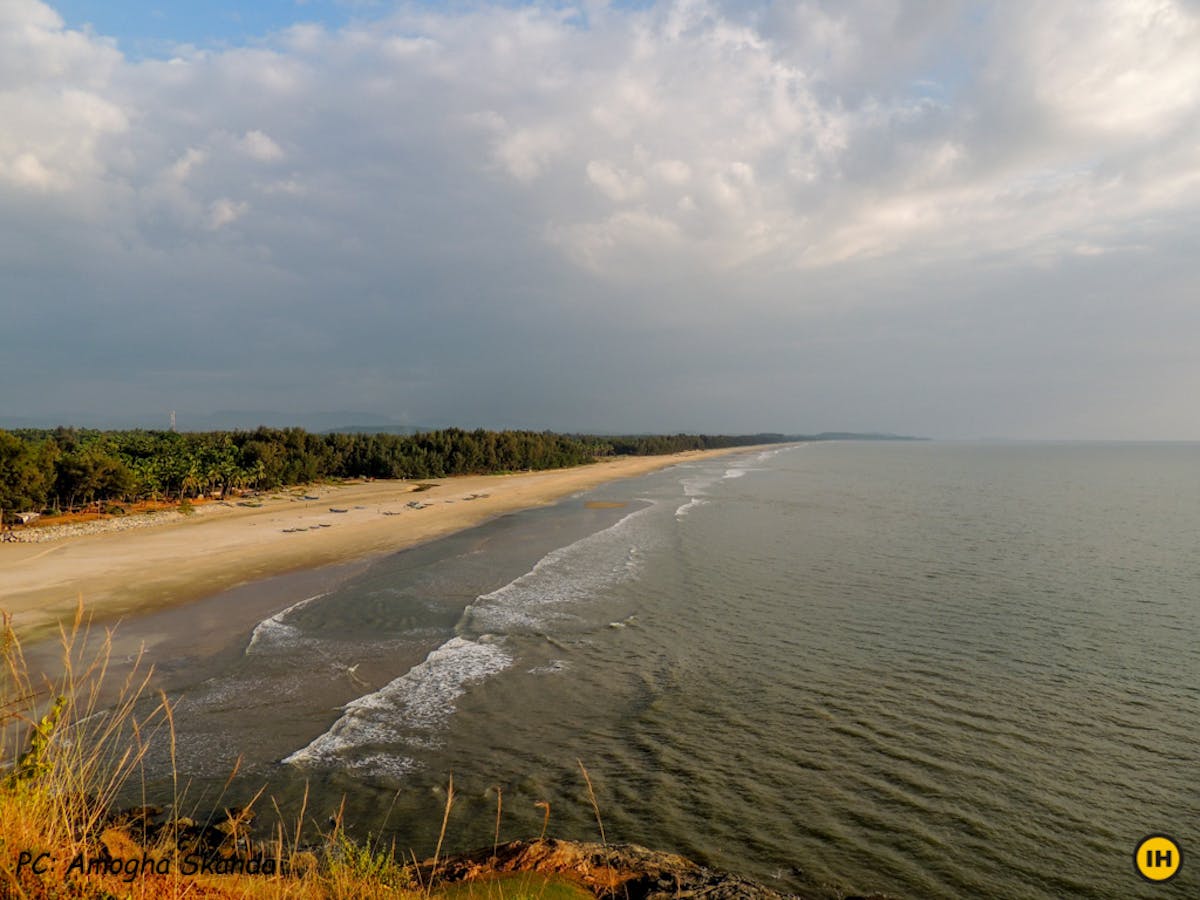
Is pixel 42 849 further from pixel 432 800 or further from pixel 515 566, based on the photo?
pixel 515 566

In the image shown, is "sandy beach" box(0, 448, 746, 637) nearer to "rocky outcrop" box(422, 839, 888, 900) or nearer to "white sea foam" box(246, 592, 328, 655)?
"white sea foam" box(246, 592, 328, 655)

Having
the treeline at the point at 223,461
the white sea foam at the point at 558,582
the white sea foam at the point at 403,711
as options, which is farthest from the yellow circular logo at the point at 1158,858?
the treeline at the point at 223,461

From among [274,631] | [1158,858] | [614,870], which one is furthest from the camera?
[274,631]

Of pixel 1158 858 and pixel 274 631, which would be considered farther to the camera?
pixel 274 631

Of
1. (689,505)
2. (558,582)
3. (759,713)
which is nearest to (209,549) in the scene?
(558,582)

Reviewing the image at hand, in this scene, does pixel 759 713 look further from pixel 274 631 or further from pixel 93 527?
pixel 93 527

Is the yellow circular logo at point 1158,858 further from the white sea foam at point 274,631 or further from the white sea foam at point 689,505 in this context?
the white sea foam at point 689,505

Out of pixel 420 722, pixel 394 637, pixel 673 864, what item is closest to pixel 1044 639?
pixel 673 864
